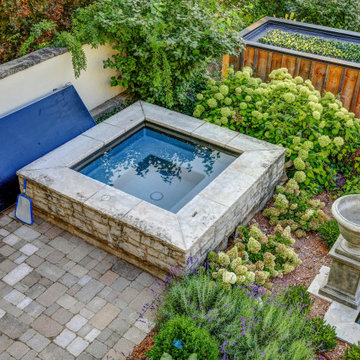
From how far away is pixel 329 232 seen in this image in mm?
5277

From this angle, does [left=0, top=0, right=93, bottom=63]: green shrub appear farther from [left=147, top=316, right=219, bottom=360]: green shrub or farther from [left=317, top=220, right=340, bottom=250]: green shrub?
[left=317, top=220, right=340, bottom=250]: green shrub

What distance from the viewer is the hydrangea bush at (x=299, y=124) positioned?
6.12 m

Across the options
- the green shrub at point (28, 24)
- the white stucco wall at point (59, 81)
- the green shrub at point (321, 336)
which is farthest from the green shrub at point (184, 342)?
the green shrub at point (28, 24)

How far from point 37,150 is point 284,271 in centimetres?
342

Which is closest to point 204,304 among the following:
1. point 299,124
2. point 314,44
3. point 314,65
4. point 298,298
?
point 298,298

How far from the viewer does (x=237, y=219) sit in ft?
17.2

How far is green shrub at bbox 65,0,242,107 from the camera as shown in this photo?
20.3ft

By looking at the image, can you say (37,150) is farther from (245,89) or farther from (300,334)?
(300,334)

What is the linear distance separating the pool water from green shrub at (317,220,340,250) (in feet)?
4.64

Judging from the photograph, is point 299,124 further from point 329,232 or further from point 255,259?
point 255,259

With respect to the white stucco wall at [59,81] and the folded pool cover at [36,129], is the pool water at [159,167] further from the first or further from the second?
the white stucco wall at [59,81]

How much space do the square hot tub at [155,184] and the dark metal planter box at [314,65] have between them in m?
2.31

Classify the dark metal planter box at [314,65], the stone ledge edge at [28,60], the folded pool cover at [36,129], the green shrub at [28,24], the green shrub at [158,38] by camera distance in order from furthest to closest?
1. the dark metal planter box at [314,65]
2. the green shrub at [158,38]
3. the green shrub at [28,24]
4. the stone ledge edge at [28,60]
5. the folded pool cover at [36,129]

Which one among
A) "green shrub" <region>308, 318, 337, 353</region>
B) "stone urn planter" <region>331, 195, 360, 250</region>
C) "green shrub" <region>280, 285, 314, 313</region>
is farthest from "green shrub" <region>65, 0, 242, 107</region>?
"green shrub" <region>308, 318, 337, 353</region>
